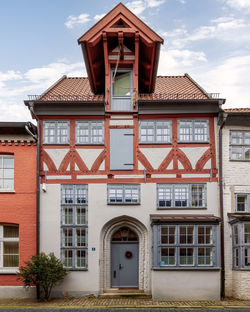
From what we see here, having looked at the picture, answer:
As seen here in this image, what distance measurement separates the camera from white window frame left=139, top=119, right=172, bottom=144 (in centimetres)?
1805

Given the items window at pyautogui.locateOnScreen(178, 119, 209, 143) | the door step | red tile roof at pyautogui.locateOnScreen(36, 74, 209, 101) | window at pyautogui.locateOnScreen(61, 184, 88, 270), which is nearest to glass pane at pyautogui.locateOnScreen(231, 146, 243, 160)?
window at pyautogui.locateOnScreen(178, 119, 209, 143)

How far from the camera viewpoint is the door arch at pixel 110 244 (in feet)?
57.6

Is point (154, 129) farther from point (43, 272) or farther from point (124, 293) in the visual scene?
point (43, 272)

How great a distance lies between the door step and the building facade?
352cm

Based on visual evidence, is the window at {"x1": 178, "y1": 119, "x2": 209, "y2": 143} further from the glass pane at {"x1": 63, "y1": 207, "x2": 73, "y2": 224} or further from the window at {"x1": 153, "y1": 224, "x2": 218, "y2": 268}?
the glass pane at {"x1": 63, "y1": 207, "x2": 73, "y2": 224}

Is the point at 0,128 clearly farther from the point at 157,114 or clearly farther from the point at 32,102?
the point at 157,114

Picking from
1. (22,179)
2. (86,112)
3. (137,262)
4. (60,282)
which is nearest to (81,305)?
(60,282)

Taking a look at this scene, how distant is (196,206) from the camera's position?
17688mm

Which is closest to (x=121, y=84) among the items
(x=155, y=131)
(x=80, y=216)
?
(x=155, y=131)

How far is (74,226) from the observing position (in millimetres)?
17672

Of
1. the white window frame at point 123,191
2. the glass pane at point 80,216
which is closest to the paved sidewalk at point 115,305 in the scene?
the glass pane at point 80,216

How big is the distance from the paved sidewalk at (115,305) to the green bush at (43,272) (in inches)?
26.5

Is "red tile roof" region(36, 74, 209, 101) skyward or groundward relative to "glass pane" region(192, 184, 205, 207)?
skyward

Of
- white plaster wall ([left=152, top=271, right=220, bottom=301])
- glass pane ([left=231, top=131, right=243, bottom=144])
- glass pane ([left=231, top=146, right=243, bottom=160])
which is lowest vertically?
white plaster wall ([left=152, top=271, right=220, bottom=301])
